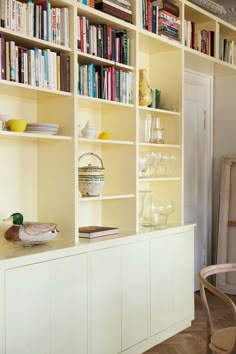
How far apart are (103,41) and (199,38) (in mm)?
1303

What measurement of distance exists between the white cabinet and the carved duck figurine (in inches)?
6.9

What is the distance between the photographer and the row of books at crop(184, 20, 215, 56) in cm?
425

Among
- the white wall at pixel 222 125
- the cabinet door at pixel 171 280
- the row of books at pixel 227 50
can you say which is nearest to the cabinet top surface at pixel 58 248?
the cabinet door at pixel 171 280

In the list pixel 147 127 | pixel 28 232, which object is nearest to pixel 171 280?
pixel 147 127

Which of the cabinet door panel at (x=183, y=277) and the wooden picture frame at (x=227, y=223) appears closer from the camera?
the cabinet door panel at (x=183, y=277)

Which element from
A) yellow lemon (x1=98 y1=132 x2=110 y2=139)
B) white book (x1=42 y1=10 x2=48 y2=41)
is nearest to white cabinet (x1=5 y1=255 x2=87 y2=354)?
yellow lemon (x1=98 y1=132 x2=110 y2=139)

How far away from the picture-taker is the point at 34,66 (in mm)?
2922

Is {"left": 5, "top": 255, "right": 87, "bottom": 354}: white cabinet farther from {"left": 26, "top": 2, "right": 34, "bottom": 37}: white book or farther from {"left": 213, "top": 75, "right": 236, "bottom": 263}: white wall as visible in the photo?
{"left": 213, "top": 75, "right": 236, "bottom": 263}: white wall

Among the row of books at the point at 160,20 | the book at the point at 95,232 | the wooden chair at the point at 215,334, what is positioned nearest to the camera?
the wooden chair at the point at 215,334

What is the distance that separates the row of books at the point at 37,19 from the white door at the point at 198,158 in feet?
6.65

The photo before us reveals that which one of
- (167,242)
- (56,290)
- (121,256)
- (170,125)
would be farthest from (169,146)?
(56,290)

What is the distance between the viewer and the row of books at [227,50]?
4739 millimetres

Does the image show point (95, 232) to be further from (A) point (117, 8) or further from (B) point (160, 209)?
(A) point (117, 8)

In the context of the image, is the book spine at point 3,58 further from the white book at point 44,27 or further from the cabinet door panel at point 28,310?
the cabinet door panel at point 28,310
